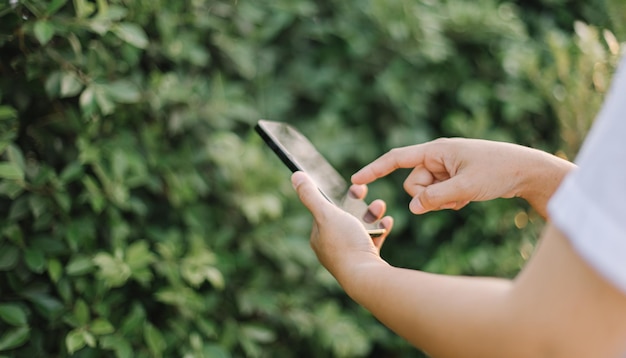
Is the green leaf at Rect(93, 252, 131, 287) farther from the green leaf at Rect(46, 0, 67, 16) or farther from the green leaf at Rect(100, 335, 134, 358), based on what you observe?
the green leaf at Rect(46, 0, 67, 16)

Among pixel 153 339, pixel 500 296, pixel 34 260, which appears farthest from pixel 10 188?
pixel 500 296

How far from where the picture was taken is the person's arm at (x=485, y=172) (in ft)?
4.51

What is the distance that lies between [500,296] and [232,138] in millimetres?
1577

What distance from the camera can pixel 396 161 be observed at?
5.11ft

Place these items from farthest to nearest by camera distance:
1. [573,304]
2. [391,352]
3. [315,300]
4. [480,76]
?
1. [480,76]
2. [391,352]
3. [315,300]
4. [573,304]

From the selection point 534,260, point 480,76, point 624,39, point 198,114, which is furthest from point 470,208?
point 534,260

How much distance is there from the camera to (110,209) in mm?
2035

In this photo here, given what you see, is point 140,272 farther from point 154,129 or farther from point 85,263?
point 154,129

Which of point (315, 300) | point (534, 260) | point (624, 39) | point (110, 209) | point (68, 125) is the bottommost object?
point (315, 300)

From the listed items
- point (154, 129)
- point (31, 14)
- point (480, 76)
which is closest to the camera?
point (31, 14)

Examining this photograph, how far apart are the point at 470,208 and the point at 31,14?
1826mm

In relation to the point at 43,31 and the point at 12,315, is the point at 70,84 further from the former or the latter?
the point at 12,315

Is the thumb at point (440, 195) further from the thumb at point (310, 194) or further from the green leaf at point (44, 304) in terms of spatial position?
the green leaf at point (44, 304)

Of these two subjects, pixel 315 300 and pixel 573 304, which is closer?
pixel 573 304
